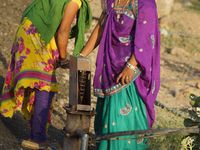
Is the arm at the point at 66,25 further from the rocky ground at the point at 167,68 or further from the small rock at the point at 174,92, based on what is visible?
the small rock at the point at 174,92

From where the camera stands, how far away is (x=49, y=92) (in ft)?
15.6

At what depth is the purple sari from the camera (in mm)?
4082

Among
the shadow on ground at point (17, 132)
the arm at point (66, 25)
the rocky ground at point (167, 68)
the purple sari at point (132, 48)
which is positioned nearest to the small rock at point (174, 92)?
the rocky ground at point (167, 68)

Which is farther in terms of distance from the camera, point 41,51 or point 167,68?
point 167,68

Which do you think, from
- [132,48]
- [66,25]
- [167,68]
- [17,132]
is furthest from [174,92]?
[132,48]

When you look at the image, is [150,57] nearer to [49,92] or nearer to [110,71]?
[110,71]

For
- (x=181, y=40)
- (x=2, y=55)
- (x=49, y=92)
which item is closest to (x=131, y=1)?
(x=49, y=92)

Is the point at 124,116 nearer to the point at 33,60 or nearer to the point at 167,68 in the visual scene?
the point at 33,60

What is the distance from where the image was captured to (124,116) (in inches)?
167

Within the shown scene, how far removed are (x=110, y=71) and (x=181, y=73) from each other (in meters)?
5.58

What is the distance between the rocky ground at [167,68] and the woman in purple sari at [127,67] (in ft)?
3.23

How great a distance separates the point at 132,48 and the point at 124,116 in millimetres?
513

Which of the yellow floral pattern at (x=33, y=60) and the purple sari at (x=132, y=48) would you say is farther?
the yellow floral pattern at (x=33, y=60)

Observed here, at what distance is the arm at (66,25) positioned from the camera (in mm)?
4496
